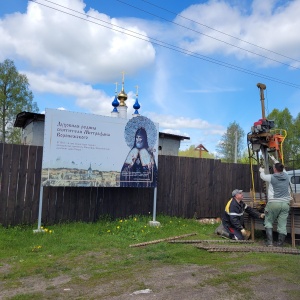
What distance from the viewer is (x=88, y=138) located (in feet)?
30.6

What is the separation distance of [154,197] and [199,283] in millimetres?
5767

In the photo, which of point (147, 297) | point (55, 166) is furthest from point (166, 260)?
point (55, 166)

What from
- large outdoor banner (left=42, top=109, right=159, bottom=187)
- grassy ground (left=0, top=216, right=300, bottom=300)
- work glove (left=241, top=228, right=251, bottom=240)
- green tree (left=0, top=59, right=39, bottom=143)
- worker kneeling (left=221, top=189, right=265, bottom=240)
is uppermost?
green tree (left=0, top=59, right=39, bottom=143)

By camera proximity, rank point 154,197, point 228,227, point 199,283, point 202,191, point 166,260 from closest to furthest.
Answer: point 199,283 → point 166,260 → point 228,227 → point 154,197 → point 202,191

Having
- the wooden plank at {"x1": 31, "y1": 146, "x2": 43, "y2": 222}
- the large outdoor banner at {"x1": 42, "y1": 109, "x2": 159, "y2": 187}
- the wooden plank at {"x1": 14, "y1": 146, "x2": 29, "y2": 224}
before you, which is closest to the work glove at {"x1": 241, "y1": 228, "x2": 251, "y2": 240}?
the large outdoor banner at {"x1": 42, "y1": 109, "x2": 159, "y2": 187}

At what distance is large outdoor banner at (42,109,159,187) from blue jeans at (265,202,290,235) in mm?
3437

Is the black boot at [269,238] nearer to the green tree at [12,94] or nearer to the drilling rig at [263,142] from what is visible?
the drilling rig at [263,142]

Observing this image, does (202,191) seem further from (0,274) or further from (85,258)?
(0,274)

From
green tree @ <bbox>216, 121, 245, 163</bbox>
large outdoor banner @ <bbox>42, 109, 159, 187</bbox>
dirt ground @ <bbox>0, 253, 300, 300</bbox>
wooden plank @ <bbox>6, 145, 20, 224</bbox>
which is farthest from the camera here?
green tree @ <bbox>216, 121, 245, 163</bbox>

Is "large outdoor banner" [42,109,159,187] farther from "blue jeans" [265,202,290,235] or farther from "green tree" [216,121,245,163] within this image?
"green tree" [216,121,245,163]

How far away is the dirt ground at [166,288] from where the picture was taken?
14.6 feet

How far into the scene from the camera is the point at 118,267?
600cm

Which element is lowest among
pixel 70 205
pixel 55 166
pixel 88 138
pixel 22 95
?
pixel 70 205

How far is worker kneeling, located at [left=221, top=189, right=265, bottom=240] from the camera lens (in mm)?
8953
